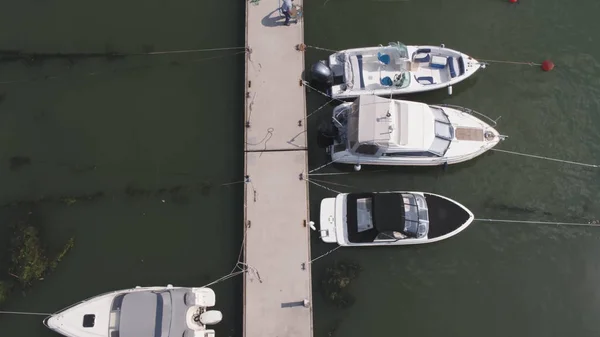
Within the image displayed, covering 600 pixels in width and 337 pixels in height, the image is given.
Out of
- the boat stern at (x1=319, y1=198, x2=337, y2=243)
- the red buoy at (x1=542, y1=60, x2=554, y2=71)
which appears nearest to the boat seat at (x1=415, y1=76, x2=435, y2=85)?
the red buoy at (x1=542, y1=60, x2=554, y2=71)

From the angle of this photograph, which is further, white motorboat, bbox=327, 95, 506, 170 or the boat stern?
the boat stern

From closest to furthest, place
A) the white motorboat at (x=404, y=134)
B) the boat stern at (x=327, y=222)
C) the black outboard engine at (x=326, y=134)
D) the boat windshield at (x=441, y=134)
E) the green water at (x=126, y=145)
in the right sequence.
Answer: the white motorboat at (x=404, y=134) → the boat windshield at (x=441, y=134) → the boat stern at (x=327, y=222) → the green water at (x=126, y=145) → the black outboard engine at (x=326, y=134)

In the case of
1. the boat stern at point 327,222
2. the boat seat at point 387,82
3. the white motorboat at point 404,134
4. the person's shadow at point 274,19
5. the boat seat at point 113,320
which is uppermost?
the person's shadow at point 274,19

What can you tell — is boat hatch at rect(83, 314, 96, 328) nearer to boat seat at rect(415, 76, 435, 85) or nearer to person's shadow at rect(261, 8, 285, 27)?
person's shadow at rect(261, 8, 285, 27)

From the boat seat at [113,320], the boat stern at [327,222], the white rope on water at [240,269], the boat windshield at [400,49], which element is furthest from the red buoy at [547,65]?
the boat seat at [113,320]

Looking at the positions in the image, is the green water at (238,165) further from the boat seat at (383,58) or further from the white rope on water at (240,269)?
the boat seat at (383,58)

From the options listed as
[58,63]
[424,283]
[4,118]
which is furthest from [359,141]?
[4,118]

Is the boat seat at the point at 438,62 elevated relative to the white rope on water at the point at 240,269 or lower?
elevated

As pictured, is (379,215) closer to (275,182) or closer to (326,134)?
(326,134)
